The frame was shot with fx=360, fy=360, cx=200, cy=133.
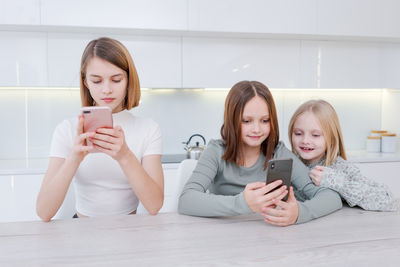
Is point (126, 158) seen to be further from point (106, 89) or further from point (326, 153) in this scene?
point (326, 153)

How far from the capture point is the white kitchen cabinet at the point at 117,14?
2.28 metres

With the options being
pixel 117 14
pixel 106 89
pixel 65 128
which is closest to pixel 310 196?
pixel 106 89

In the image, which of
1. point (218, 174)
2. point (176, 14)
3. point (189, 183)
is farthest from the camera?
point (176, 14)

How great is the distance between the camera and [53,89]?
107 inches

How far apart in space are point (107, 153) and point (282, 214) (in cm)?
51

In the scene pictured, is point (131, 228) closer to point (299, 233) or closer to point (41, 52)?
point (299, 233)

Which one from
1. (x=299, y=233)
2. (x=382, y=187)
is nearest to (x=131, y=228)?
(x=299, y=233)

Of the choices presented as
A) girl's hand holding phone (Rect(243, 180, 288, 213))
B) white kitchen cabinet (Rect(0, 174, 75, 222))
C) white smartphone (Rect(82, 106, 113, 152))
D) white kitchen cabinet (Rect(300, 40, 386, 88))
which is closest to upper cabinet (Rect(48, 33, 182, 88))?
white kitchen cabinet (Rect(0, 174, 75, 222))

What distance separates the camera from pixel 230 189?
1324mm

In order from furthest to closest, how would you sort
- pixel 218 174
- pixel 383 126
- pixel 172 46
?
pixel 383 126 → pixel 172 46 → pixel 218 174

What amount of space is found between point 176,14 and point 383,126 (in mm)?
2169

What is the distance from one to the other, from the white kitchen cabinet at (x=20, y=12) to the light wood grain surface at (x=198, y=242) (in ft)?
5.60

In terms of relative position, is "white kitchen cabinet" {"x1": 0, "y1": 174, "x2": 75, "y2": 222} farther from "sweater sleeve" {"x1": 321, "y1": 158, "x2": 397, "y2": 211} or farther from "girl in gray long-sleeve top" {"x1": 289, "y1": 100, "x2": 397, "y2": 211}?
"sweater sleeve" {"x1": 321, "y1": 158, "x2": 397, "y2": 211}

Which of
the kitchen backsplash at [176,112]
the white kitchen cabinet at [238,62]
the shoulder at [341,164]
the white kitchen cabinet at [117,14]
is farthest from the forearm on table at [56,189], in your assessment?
the kitchen backsplash at [176,112]
